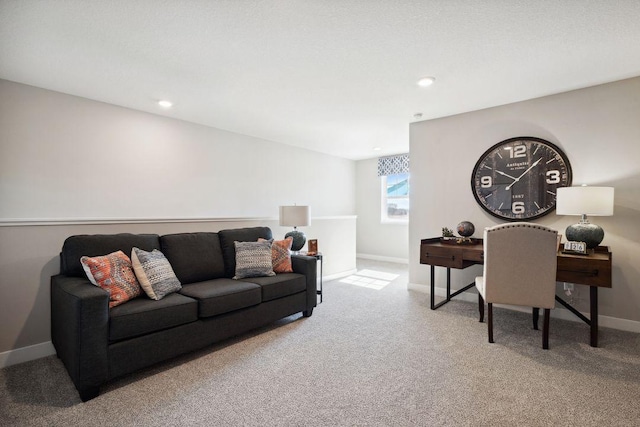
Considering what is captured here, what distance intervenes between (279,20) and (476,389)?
2.63 m

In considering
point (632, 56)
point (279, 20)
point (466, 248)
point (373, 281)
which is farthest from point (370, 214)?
point (279, 20)

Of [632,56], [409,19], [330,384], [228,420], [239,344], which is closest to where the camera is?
[228,420]

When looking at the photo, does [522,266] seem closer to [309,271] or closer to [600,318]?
[600,318]

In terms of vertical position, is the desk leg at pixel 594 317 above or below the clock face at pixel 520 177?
below

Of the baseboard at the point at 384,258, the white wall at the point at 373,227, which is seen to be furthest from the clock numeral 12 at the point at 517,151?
the baseboard at the point at 384,258

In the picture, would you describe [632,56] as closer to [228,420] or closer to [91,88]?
[228,420]

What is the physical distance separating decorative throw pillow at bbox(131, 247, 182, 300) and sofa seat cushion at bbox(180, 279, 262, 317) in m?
0.15

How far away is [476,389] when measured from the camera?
1981mm

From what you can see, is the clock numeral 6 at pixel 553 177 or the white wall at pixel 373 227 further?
the white wall at pixel 373 227

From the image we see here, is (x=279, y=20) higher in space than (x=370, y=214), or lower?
higher

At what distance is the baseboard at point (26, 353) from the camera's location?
2402 millimetres

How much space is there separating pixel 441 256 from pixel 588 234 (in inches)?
49.7

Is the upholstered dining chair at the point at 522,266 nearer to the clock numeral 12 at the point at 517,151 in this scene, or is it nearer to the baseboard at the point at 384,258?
the clock numeral 12 at the point at 517,151

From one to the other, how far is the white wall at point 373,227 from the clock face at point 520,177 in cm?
281
